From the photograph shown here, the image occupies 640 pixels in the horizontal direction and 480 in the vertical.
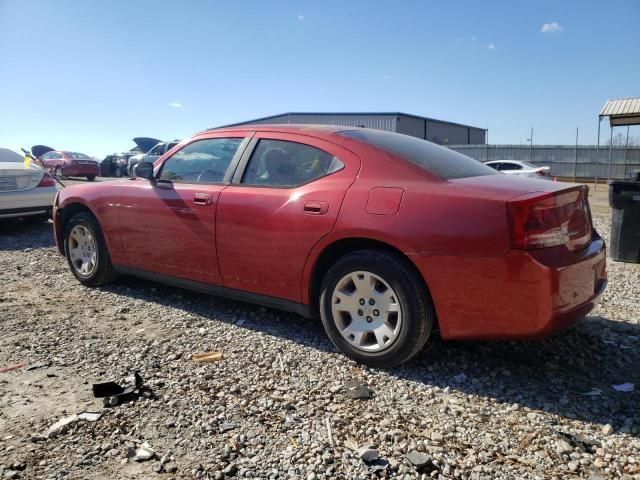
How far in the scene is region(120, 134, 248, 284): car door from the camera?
4016mm

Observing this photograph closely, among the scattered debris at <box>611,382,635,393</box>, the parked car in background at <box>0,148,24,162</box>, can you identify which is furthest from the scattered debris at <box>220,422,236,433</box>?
the parked car in background at <box>0,148,24,162</box>

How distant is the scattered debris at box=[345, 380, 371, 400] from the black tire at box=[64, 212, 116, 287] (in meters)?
2.96

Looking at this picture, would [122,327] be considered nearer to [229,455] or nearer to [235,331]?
[235,331]

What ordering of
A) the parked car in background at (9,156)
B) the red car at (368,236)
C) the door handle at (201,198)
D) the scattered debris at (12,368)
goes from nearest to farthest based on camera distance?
the red car at (368,236)
the scattered debris at (12,368)
the door handle at (201,198)
the parked car in background at (9,156)

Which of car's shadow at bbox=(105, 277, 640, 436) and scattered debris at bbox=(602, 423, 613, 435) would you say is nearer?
scattered debris at bbox=(602, 423, 613, 435)

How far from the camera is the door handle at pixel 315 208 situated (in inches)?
132

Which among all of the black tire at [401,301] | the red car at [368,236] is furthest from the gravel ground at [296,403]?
the red car at [368,236]

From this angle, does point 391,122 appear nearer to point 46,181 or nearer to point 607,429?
point 46,181

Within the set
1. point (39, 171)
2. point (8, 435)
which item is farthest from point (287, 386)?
point (39, 171)

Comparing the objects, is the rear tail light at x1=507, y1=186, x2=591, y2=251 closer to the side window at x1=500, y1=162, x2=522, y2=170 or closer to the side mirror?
the side mirror

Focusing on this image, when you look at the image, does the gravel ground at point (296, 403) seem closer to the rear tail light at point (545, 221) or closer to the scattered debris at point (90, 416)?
the scattered debris at point (90, 416)

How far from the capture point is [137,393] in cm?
294

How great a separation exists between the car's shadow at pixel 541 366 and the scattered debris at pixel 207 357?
55 centimetres

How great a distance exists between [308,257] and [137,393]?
1342 mm
